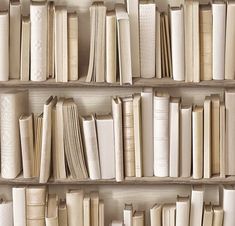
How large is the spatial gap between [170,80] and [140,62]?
116 mm

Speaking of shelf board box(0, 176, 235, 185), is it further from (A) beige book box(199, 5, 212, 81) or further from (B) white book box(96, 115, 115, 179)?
(A) beige book box(199, 5, 212, 81)

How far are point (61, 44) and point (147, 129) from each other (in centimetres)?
41

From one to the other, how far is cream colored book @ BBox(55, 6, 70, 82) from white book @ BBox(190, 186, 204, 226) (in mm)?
587

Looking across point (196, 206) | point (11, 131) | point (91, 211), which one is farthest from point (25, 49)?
point (196, 206)

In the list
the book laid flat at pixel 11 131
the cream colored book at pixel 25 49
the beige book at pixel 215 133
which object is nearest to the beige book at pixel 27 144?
the book laid flat at pixel 11 131

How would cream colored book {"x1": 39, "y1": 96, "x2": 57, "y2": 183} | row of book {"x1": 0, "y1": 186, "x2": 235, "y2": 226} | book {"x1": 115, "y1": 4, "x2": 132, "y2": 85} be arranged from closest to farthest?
book {"x1": 115, "y1": 4, "x2": 132, "y2": 85}
cream colored book {"x1": 39, "y1": 96, "x2": 57, "y2": 183}
row of book {"x1": 0, "y1": 186, "x2": 235, "y2": 226}

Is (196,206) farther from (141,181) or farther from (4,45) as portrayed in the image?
(4,45)

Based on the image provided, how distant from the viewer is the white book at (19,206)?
2641mm

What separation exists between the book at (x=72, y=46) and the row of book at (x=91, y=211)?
42cm

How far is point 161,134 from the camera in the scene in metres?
2.58

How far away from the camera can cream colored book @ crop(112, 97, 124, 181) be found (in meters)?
2.55

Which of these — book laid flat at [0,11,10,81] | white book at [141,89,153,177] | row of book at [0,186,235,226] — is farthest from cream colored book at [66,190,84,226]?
book laid flat at [0,11,10,81]

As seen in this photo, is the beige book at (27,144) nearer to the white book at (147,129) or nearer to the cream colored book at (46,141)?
the cream colored book at (46,141)

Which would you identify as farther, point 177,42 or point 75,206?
point 75,206
